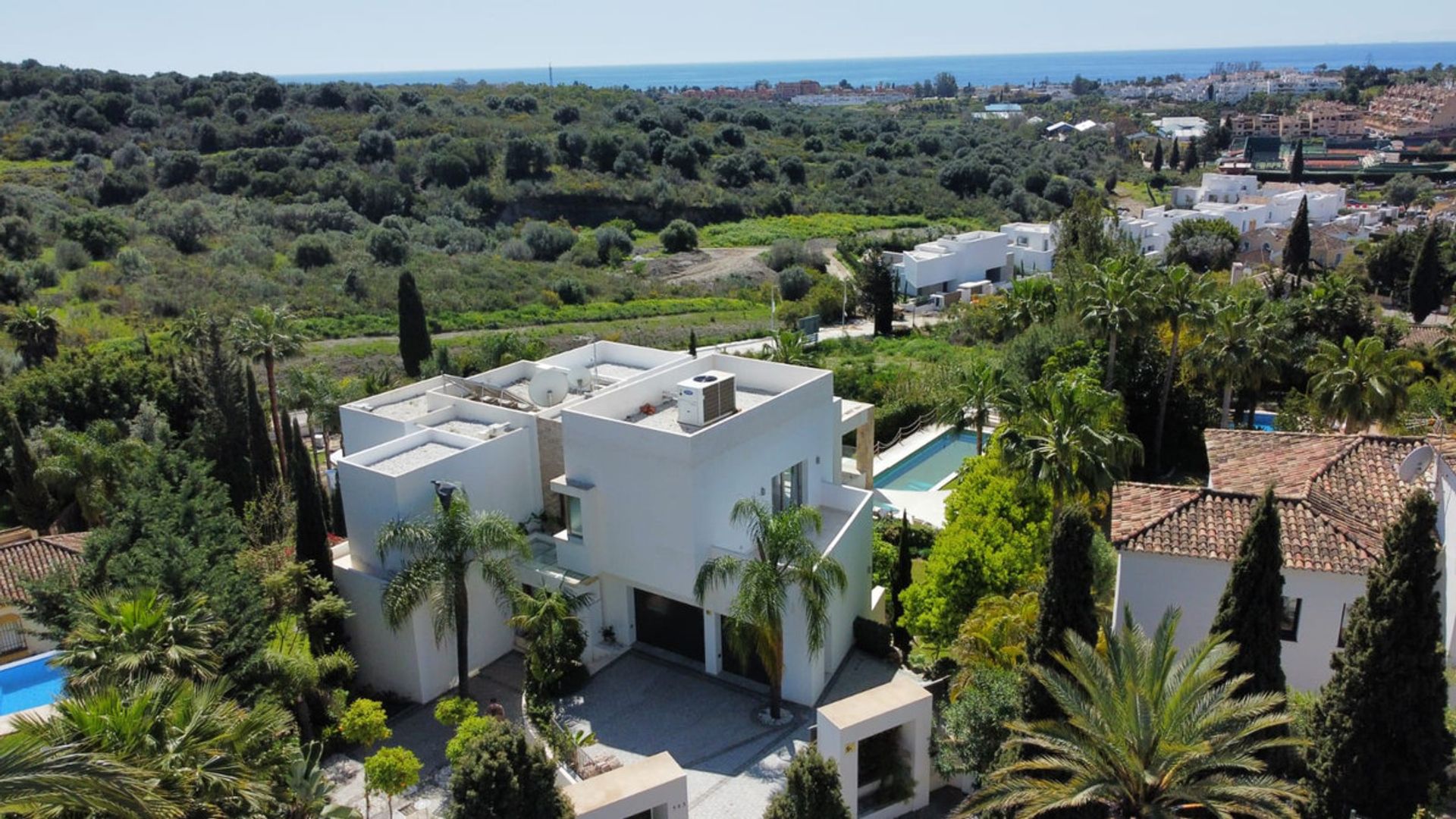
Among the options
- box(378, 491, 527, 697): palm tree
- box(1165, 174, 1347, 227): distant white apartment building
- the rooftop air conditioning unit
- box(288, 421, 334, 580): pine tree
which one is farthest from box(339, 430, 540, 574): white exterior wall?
box(1165, 174, 1347, 227): distant white apartment building

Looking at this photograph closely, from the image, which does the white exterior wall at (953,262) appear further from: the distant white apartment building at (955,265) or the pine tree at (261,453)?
the pine tree at (261,453)

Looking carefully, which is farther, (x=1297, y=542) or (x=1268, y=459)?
(x=1268, y=459)

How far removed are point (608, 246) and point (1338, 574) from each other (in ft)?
239

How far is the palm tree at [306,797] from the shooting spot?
1578cm

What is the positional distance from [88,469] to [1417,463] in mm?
35262

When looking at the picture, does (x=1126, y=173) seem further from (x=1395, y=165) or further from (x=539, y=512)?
(x=539, y=512)

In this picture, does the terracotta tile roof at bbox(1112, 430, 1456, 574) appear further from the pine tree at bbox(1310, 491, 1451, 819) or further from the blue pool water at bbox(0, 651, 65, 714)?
the blue pool water at bbox(0, 651, 65, 714)

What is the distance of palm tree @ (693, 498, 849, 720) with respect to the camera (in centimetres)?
1925

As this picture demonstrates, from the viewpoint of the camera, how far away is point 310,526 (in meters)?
22.6

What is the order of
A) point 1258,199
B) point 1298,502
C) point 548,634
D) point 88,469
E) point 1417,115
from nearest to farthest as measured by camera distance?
point 1298,502
point 548,634
point 88,469
point 1258,199
point 1417,115

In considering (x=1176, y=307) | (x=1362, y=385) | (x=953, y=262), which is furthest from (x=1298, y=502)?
(x=953, y=262)

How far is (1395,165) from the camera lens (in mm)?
134375

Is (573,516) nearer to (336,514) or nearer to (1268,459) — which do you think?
(336,514)

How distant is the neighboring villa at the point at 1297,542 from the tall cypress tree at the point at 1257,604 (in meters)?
2.22
